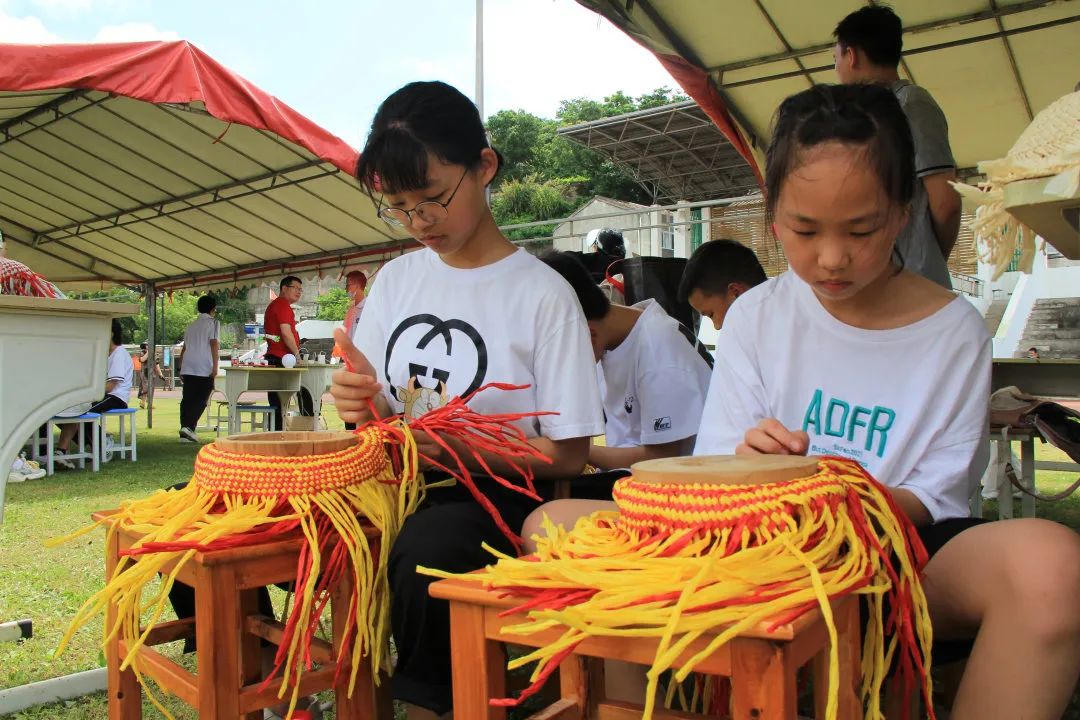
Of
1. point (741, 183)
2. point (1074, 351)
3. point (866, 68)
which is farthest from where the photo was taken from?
point (741, 183)

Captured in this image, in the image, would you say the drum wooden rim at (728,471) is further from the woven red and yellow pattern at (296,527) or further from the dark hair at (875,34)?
the dark hair at (875,34)

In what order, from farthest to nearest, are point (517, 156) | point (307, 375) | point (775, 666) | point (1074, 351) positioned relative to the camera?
1. point (517, 156)
2. point (1074, 351)
3. point (307, 375)
4. point (775, 666)

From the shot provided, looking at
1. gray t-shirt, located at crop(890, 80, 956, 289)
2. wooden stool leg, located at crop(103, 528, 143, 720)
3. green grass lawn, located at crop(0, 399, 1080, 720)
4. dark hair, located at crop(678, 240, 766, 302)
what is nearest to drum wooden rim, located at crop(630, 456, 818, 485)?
wooden stool leg, located at crop(103, 528, 143, 720)

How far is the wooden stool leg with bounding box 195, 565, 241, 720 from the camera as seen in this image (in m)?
1.07

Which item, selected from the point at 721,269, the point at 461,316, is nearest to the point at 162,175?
the point at 721,269

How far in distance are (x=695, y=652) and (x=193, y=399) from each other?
27.4 ft

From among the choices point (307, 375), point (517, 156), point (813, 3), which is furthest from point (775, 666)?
point (517, 156)

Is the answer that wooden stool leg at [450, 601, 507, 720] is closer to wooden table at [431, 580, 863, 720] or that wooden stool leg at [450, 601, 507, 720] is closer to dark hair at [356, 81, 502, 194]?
wooden table at [431, 580, 863, 720]

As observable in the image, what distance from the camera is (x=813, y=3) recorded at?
12.5 ft

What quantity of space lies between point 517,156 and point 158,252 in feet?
116

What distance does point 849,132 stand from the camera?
3.56ft

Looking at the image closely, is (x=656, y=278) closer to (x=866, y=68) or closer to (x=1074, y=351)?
(x=866, y=68)

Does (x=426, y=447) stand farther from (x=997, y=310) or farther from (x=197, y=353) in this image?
(x=997, y=310)

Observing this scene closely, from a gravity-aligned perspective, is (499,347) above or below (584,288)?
below
